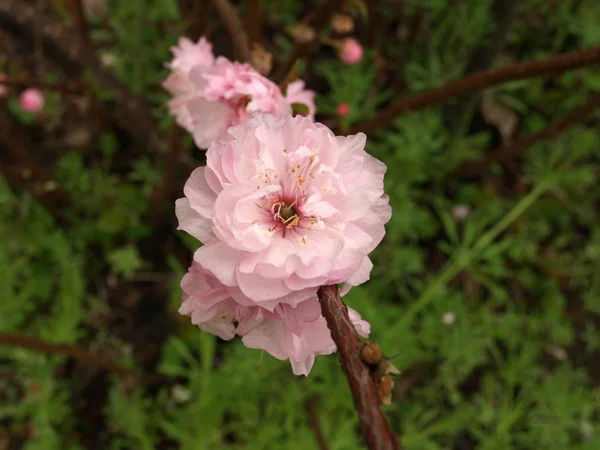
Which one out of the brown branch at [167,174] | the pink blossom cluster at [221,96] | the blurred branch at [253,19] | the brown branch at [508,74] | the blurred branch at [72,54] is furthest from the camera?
the blurred branch at [72,54]

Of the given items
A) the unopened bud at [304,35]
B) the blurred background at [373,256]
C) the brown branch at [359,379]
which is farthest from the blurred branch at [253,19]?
the brown branch at [359,379]

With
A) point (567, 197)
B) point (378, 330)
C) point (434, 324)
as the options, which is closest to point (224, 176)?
point (378, 330)

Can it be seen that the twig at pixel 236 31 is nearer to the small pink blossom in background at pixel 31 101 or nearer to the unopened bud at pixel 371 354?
the unopened bud at pixel 371 354

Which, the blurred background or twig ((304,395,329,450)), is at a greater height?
the blurred background

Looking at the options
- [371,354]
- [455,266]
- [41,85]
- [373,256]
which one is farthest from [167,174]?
[371,354]

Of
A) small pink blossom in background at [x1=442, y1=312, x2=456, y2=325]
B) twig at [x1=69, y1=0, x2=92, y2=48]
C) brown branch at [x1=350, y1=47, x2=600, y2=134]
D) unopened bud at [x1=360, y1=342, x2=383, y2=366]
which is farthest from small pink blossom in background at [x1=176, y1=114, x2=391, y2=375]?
twig at [x1=69, y1=0, x2=92, y2=48]

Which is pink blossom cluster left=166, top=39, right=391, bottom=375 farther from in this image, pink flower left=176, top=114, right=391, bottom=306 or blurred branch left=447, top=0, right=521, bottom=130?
blurred branch left=447, top=0, right=521, bottom=130
